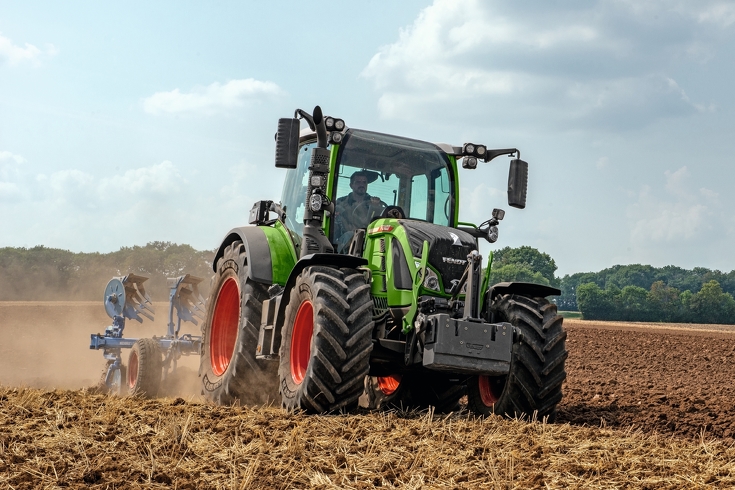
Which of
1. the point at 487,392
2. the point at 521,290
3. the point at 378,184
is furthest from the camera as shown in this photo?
the point at 378,184

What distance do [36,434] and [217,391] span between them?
3126 millimetres

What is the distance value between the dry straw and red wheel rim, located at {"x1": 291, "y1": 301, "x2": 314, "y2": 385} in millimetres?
→ 805

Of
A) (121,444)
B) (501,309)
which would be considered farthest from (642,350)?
(121,444)

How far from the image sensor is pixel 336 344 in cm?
704

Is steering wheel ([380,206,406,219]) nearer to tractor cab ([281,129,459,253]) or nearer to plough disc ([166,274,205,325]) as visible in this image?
tractor cab ([281,129,459,253])

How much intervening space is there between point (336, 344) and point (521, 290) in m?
2.09

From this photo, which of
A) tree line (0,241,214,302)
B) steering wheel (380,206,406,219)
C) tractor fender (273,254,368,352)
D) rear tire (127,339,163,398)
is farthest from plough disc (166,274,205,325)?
tree line (0,241,214,302)

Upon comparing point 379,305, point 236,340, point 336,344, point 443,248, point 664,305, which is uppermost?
point 664,305

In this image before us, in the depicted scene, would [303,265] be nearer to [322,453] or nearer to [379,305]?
[379,305]

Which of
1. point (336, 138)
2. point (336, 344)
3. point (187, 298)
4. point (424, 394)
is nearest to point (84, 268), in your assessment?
point (187, 298)

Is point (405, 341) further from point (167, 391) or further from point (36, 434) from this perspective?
point (167, 391)

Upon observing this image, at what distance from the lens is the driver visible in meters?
8.61

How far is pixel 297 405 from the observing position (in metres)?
7.27

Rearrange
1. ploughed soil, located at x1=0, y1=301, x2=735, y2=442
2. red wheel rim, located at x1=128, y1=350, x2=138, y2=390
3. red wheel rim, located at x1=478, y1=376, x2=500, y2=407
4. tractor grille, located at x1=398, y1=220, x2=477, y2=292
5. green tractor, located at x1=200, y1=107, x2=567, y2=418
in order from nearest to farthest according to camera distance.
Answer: green tractor, located at x1=200, y1=107, x2=567, y2=418 → tractor grille, located at x1=398, y1=220, x2=477, y2=292 → red wheel rim, located at x1=478, y1=376, x2=500, y2=407 → ploughed soil, located at x1=0, y1=301, x2=735, y2=442 → red wheel rim, located at x1=128, y1=350, x2=138, y2=390
